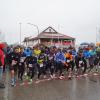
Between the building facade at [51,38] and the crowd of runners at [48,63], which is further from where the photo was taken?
the building facade at [51,38]

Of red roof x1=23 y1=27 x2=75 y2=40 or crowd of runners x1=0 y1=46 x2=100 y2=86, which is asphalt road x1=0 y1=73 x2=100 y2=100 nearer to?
crowd of runners x1=0 y1=46 x2=100 y2=86

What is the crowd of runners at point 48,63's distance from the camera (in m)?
14.4

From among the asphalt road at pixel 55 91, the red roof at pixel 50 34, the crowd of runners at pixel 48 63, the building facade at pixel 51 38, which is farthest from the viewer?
the red roof at pixel 50 34

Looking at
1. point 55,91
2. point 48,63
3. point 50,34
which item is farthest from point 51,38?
point 55,91

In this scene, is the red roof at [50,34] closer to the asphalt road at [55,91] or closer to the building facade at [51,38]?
the building facade at [51,38]

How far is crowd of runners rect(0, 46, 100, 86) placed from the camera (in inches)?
567

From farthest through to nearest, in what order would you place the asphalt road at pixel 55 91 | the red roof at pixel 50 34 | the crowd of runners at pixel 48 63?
the red roof at pixel 50 34, the crowd of runners at pixel 48 63, the asphalt road at pixel 55 91

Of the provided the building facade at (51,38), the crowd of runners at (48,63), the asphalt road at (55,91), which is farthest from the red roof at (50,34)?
the asphalt road at (55,91)

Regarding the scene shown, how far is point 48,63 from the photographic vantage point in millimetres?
16766

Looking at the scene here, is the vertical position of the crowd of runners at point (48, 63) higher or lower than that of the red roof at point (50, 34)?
lower

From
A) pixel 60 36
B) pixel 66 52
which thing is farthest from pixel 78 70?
pixel 60 36

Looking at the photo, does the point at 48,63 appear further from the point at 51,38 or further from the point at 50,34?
the point at 50,34

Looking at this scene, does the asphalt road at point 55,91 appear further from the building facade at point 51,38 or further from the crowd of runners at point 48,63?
the building facade at point 51,38

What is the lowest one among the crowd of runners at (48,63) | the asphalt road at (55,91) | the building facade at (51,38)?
the asphalt road at (55,91)
